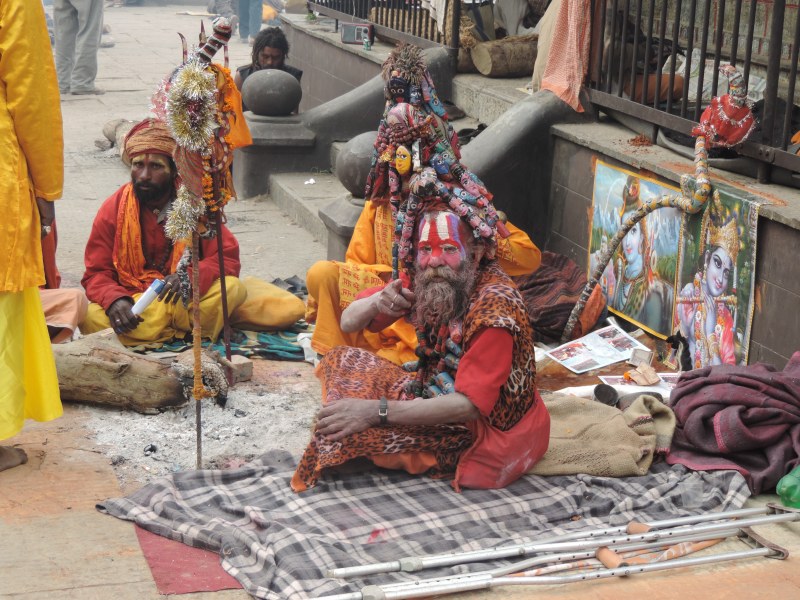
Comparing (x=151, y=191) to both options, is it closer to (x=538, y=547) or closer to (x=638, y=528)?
(x=538, y=547)

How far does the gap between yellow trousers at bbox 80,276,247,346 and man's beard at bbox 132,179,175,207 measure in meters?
0.52

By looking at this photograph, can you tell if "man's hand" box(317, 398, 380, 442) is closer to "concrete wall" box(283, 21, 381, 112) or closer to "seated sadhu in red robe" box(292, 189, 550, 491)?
"seated sadhu in red robe" box(292, 189, 550, 491)

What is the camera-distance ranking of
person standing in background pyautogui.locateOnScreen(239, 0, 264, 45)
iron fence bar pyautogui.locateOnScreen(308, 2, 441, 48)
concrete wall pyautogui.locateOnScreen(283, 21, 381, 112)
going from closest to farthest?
iron fence bar pyautogui.locateOnScreen(308, 2, 441, 48)
concrete wall pyautogui.locateOnScreen(283, 21, 381, 112)
person standing in background pyautogui.locateOnScreen(239, 0, 264, 45)

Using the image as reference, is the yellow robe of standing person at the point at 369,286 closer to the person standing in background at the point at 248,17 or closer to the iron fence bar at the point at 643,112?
the iron fence bar at the point at 643,112

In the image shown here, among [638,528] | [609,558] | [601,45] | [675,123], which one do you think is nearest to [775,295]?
[675,123]

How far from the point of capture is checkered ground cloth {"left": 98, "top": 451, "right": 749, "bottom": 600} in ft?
13.0

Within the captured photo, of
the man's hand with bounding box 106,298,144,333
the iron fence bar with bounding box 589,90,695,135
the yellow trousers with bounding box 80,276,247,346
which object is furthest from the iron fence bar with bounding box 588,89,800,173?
the man's hand with bounding box 106,298,144,333

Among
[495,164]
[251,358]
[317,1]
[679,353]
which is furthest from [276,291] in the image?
[317,1]

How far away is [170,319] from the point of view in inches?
246

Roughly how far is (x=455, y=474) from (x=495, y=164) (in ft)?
10.5

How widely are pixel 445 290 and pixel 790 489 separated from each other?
1525 millimetres

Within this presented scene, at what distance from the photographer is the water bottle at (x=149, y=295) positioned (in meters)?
5.87

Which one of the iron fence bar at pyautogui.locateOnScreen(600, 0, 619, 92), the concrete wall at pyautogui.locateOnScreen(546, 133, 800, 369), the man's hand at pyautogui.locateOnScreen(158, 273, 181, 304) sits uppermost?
the iron fence bar at pyautogui.locateOnScreen(600, 0, 619, 92)

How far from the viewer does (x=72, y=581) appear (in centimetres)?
390
